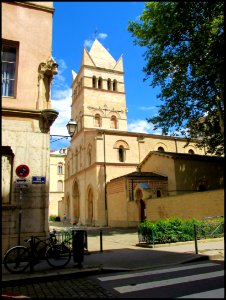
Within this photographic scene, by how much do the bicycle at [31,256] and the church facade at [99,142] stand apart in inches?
950

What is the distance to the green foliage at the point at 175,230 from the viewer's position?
44.2 feet

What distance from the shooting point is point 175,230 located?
1384cm

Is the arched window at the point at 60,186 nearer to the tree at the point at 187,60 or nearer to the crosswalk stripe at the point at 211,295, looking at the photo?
the tree at the point at 187,60

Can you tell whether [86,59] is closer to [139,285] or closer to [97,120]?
[97,120]

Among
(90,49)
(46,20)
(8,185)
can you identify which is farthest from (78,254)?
(90,49)

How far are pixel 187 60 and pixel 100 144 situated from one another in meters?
17.4

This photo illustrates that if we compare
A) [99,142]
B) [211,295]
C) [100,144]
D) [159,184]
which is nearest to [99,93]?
[99,142]

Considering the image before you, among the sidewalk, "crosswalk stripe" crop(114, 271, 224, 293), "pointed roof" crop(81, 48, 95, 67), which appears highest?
"pointed roof" crop(81, 48, 95, 67)

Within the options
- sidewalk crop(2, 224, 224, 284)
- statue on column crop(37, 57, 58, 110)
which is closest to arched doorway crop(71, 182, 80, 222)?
sidewalk crop(2, 224, 224, 284)

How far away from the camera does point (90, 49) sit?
47.7 metres

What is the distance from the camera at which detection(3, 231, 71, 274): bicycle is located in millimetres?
8531

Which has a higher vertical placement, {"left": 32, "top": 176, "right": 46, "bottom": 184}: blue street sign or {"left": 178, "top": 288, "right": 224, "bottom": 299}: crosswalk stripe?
{"left": 32, "top": 176, "right": 46, "bottom": 184}: blue street sign

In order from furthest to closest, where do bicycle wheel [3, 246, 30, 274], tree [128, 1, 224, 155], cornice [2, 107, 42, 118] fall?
1. tree [128, 1, 224, 155]
2. cornice [2, 107, 42, 118]
3. bicycle wheel [3, 246, 30, 274]

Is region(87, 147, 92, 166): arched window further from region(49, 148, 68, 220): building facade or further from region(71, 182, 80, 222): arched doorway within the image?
region(49, 148, 68, 220): building facade
